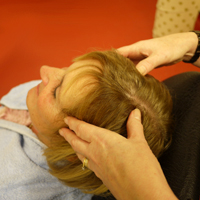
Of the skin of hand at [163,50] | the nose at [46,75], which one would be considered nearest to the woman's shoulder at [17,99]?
the nose at [46,75]

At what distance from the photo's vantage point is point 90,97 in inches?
22.6

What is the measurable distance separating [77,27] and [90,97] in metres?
1.34

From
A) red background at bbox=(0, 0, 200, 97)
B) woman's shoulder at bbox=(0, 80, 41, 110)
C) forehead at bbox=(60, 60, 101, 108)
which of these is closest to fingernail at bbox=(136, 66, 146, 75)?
forehead at bbox=(60, 60, 101, 108)

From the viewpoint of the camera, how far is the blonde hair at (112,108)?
0.58m

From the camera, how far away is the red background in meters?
1.49

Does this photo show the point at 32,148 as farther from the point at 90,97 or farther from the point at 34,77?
the point at 34,77

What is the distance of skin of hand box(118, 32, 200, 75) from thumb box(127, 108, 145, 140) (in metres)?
0.18

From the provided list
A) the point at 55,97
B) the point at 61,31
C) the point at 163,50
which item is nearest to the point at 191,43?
the point at 163,50

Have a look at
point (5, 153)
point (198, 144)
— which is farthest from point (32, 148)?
point (198, 144)

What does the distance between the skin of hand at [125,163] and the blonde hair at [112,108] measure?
8 centimetres

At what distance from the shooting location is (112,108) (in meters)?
0.57

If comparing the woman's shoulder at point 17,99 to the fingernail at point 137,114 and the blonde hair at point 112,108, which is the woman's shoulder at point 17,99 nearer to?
the blonde hair at point 112,108

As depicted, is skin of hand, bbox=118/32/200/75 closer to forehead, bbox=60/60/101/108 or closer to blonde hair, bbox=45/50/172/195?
blonde hair, bbox=45/50/172/195

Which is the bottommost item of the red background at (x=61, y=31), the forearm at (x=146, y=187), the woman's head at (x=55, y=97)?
the forearm at (x=146, y=187)
